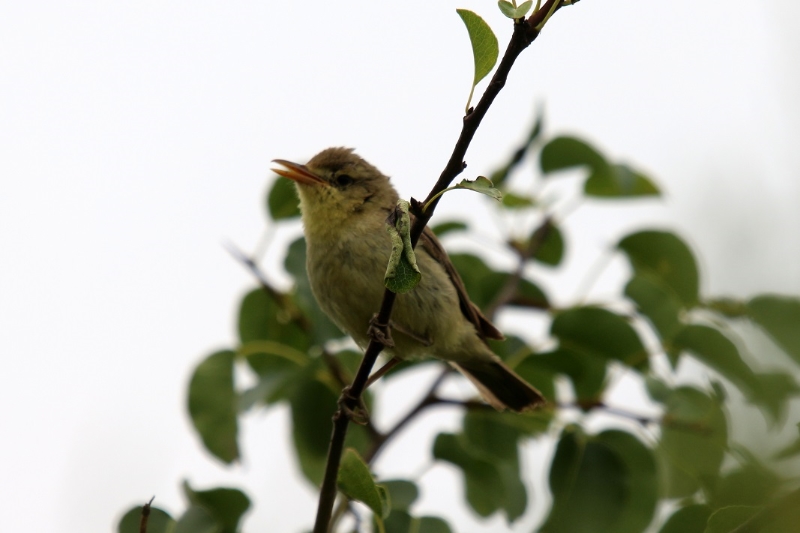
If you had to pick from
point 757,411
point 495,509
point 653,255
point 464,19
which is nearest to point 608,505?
point 495,509

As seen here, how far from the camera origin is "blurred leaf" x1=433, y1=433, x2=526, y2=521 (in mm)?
3646

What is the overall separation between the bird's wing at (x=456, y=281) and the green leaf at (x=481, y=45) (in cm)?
187

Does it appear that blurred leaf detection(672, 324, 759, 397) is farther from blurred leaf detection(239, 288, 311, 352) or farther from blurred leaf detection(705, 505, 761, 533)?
blurred leaf detection(239, 288, 311, 352)

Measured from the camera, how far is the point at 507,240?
4.74 m

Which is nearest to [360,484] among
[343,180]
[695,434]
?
[695,434]

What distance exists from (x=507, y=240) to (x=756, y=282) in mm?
1217

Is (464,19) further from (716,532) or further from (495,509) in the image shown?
(495,509)

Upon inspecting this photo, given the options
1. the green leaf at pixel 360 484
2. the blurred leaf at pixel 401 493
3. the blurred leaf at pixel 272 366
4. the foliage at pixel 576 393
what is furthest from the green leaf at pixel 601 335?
the green leaf at pixel 360 484

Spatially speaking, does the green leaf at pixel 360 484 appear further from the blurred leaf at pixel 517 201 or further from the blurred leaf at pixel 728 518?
the blurred leaf at pixel 517 201

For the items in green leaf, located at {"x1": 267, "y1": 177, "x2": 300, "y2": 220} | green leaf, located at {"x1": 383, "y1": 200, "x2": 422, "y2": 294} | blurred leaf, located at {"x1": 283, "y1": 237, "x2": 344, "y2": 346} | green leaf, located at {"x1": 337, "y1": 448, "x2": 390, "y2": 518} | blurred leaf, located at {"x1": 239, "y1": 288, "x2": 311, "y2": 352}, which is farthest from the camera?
green leaf, located at {"x1": 267, "y1": 177, "x2": 300, "y2": 220}

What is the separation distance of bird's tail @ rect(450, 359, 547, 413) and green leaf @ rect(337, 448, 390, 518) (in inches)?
41.5

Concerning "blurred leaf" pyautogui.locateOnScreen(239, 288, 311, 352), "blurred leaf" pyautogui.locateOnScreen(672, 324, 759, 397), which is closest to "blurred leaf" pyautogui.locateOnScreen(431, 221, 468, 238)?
"blurred leaf" pyautogui.locateOnScreen(239, 288, 311, 352)

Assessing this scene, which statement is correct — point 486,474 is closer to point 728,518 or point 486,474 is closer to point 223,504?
point 223,504

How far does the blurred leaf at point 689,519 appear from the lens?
3065 millimetres
